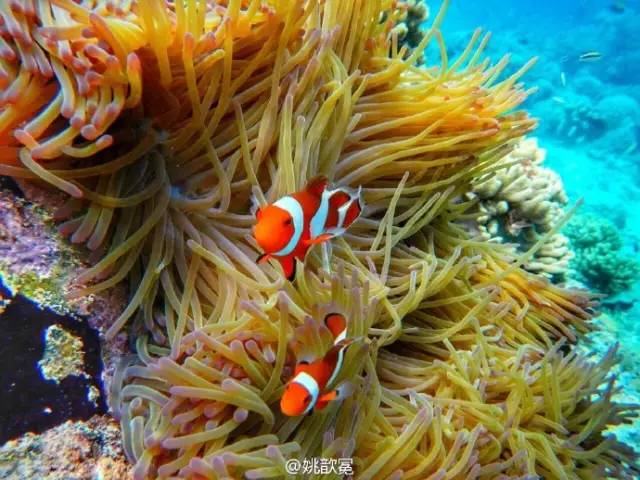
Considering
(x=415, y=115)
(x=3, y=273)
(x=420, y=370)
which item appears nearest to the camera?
(x=3, y=273)

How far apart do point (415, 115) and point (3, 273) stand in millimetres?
1507

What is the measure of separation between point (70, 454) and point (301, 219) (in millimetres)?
838

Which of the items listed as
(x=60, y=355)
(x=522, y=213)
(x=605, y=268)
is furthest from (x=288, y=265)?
(x=605, y=268)

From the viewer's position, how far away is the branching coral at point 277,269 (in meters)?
1.43

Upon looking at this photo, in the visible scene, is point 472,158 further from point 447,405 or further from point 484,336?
point 447,405

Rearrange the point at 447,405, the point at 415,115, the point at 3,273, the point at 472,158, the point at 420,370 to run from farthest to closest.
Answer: the point at 472,158, the point at 415,115, the point at 420,370, the point at 447,405, the point at 3,273

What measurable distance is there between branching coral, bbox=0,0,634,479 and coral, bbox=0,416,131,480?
5 centimetres

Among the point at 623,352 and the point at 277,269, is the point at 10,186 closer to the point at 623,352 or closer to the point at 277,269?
the point at 277,269

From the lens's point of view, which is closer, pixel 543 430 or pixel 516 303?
pixel 543 430

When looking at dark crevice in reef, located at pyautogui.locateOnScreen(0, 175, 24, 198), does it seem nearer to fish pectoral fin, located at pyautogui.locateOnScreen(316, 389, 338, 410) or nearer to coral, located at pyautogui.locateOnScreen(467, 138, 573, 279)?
fish pectoral fin, located at pyautogui.locateOnScreen(316, 389, 338, 410)

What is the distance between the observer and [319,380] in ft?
4.42

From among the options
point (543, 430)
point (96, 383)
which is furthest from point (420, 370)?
point (96, 383)

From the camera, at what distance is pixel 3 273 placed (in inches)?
55.6

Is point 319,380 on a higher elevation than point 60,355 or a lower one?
higher
